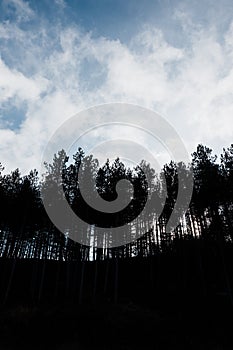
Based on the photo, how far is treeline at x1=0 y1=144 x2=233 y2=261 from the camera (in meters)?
20.0

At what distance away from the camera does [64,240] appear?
2527 centimetres

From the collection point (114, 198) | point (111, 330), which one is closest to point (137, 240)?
point (114, 198)

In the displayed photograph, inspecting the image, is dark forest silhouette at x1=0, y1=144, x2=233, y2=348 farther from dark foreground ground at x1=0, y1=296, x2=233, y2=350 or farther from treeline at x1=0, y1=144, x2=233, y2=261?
dark foreground ground at x1=0, y1=296, x2=233, y2=350

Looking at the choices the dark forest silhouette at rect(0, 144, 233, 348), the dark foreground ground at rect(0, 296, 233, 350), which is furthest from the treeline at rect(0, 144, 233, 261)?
the dark foreground ground at rect(0, 296, 233, 350)

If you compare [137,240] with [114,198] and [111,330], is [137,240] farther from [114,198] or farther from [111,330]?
[111,330]

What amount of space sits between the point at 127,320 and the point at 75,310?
131 inches

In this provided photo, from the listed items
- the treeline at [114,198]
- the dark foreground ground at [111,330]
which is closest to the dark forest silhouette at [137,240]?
the treeline at [114,198]

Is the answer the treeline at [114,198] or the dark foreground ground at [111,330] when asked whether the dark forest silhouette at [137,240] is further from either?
the dark foreground ground at [111,330]

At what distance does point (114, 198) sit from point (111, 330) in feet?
39.1

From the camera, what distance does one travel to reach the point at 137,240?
88.0ft

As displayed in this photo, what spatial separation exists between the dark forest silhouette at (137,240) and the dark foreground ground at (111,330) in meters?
3.88

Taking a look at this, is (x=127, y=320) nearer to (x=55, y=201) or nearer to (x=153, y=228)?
(x=55, y=201)

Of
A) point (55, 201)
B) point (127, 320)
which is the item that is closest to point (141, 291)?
point (127, 320)

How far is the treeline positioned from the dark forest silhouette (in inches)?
3.7
